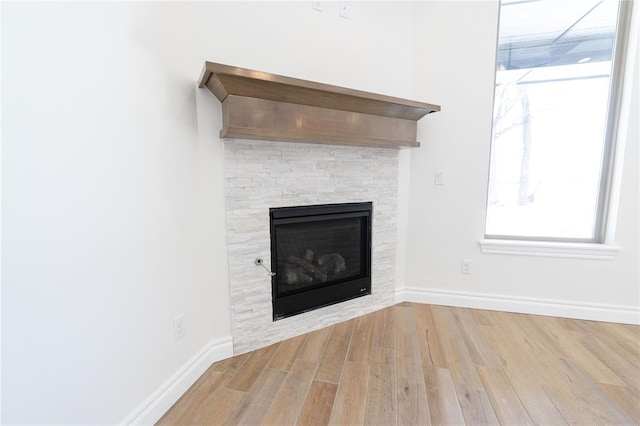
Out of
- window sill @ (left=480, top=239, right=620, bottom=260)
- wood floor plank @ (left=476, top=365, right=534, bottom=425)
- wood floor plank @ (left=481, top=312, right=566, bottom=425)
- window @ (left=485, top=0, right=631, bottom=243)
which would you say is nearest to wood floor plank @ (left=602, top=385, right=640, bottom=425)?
wood floor plank @ (left=481, top=312, right=566, bottom=425)

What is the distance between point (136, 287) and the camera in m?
1.15

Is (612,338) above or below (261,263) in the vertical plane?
below

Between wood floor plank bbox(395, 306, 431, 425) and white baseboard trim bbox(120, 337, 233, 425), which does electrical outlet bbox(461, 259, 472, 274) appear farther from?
white baseboard trim bbox(120, 337, 233, 425)

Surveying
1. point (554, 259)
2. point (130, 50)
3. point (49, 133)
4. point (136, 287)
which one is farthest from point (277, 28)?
point (554, 259)

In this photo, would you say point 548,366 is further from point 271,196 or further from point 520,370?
point 271,196

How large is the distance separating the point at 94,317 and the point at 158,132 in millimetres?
750

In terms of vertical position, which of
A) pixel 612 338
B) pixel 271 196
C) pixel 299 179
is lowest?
pixel 612 338

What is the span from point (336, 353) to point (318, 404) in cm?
41

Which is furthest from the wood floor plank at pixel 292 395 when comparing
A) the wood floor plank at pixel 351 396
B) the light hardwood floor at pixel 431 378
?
the wood floor plank at pixel 351 396

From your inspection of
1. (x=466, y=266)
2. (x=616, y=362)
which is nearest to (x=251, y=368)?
(x=466, y=266)

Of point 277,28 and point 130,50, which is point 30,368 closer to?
point 130,50

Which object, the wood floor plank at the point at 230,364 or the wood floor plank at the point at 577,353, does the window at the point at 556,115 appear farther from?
the wood floor plank at the point at 230,364

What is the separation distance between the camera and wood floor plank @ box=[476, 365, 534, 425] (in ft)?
4.10

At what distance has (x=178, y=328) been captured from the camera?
138 centimetres
